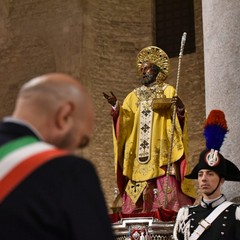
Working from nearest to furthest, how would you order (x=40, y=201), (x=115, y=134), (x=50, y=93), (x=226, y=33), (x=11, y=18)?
1. (x=40, y=201)
2. (x=50, y=93)
3. (x=226, y=33)
4. (x=115, y=134)
5. (x=11, y=18)

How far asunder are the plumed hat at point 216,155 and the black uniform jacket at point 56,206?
3.20 metres

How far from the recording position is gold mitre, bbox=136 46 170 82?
730 cm

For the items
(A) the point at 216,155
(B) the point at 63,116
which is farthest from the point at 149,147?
(B) the point at 63,116

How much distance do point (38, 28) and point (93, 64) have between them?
5.67 ft

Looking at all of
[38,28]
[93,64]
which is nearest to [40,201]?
[93,64]

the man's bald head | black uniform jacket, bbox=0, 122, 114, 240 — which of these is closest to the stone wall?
A: the man's bald head

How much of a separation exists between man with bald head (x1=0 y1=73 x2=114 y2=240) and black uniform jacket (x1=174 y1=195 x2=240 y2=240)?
9.46ft

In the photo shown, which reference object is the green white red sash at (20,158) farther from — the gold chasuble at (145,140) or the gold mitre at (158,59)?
the gold mitre at (158,59)

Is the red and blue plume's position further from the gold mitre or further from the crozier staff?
the gold mitre

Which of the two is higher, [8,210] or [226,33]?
[226,33]

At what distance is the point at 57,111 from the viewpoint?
1.66 m

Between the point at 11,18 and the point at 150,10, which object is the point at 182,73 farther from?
the point at 11,18

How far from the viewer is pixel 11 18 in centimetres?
1460

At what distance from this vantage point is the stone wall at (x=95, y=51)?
13.2 metres
